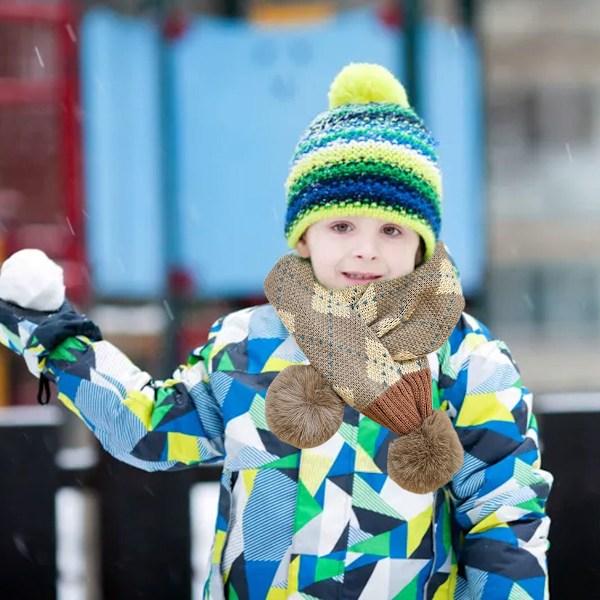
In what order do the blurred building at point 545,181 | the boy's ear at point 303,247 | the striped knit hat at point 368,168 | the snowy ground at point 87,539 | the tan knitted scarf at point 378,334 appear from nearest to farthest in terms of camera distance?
the tan knitted scarf at point 378,334 → the striped knit hat at point 368,168 → the boy's ear at point 303,247 → the snowy ground at point 87,539 → the blurred building at point 545,181

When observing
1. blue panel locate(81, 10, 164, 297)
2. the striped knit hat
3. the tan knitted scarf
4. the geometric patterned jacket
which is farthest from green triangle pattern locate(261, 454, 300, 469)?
blue panel locate(81, 10, 164, 297)

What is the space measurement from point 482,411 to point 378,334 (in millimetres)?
197

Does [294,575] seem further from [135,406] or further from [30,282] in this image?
[30,282]

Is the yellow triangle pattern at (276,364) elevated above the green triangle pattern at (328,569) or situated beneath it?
elevated above

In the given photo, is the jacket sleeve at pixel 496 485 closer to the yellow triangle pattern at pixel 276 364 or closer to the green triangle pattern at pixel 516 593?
the green triangle pattern at pixel 516 593

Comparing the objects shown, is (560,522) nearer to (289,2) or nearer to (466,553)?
(466,553)

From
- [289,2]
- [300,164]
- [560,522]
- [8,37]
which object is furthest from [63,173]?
[300,164]

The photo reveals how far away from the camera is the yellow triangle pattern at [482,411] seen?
139cm

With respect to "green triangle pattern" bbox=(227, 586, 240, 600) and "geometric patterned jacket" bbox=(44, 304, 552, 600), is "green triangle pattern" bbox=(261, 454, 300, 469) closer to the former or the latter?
"geometric patterned jacket" bbox=(44, 304, 552, 600)

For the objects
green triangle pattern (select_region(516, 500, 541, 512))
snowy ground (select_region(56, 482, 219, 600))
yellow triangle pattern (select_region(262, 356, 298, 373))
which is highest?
yellow triangle pattern (select_region(262, 356, 298, 373))

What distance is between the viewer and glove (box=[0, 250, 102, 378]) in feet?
4.75

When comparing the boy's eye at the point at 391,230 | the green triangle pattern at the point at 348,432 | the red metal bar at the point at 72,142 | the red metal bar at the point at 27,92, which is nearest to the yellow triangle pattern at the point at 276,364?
the green triangle pattern at the point at 348,432

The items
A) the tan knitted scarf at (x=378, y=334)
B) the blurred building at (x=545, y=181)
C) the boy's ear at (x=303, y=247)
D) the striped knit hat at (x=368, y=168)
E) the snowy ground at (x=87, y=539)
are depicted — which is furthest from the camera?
the blurred building at (x=545, y=181)

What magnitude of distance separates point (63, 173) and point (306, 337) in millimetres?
3940
